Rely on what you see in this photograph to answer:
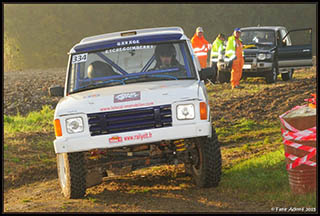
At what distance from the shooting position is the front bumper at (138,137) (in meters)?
7.24

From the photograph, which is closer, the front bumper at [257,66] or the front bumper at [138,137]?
the front bumper at [138,137]

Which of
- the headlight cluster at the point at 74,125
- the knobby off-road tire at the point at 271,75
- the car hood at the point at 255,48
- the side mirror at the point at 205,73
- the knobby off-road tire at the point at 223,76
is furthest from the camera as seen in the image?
the knobby off-road tire at the point at 223,76

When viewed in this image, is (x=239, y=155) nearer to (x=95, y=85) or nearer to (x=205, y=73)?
(x=205, y=73)

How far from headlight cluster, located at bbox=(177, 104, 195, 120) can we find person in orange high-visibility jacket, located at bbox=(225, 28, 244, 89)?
11497 millimetres

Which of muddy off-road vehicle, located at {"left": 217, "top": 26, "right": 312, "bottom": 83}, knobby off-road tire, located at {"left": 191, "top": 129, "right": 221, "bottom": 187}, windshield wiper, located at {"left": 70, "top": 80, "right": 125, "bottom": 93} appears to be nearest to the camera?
knobby off-road tire, located at {"left": 191, "top": 129, "right": 221, "bottom": 187}

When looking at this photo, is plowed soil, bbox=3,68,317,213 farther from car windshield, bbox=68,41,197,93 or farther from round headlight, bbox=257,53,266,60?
round headlight, bbox=257,53,266,60

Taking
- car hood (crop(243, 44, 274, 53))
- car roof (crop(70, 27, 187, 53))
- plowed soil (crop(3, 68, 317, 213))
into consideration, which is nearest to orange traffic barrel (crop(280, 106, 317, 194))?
plowed soil (crop(3, 68, 317, 213))

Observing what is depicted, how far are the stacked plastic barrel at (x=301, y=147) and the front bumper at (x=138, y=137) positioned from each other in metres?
1.02

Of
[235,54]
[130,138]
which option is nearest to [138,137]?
[130,138]

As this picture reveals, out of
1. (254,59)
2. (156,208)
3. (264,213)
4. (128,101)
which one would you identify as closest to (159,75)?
(128,101)

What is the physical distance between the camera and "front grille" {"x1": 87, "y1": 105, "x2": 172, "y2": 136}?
24.0 ft

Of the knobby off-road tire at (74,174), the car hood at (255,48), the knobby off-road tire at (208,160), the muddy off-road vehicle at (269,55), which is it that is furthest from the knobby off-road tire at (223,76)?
the knobby off-road tire at (74,174)

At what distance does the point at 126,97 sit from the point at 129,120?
1.00ft

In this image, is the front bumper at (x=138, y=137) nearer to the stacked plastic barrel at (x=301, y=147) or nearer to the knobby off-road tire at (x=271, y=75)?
the stacked plastic barrel at (x=301, y=147)
